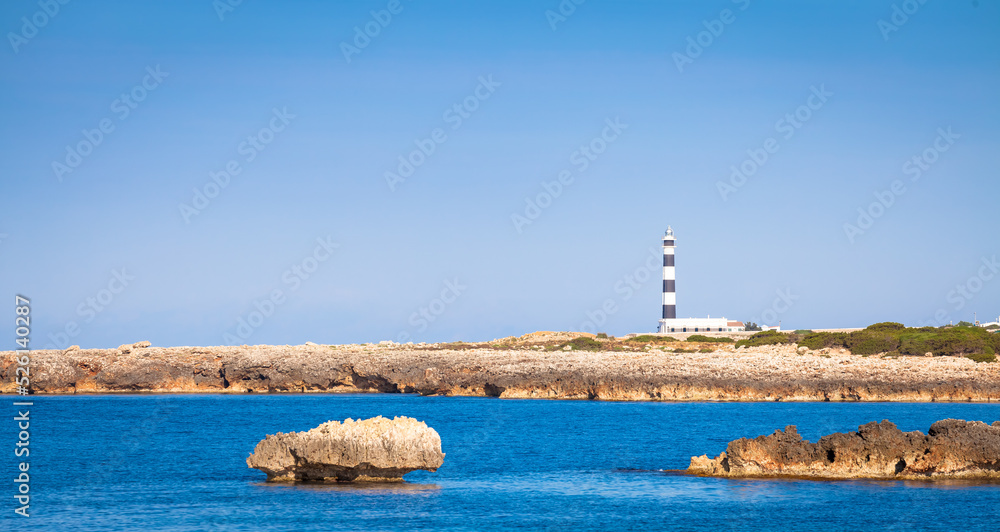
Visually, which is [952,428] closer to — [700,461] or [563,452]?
[700,461]

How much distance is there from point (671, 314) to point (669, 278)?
16.9ft

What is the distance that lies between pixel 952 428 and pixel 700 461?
7914 mm

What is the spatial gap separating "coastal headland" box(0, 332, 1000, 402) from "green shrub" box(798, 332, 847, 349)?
1843mm

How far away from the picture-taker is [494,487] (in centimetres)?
3328

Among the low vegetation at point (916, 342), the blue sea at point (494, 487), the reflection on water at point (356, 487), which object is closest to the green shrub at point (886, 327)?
the low vegetation at point (916, 342)

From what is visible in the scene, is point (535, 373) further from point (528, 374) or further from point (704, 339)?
point (704, 339)

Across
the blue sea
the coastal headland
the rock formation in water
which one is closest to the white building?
the coastal headland

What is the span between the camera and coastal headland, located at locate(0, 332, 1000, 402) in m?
71.0

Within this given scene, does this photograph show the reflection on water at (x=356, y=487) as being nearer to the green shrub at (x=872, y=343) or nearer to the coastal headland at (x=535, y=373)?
the coastal headland at (x=535, y=373)

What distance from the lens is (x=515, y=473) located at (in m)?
37.0

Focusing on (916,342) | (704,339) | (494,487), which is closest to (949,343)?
(916,342)

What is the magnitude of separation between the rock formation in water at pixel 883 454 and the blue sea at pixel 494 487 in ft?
2.83

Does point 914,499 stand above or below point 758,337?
below

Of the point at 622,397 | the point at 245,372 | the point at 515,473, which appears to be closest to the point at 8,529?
the point at 515,473
